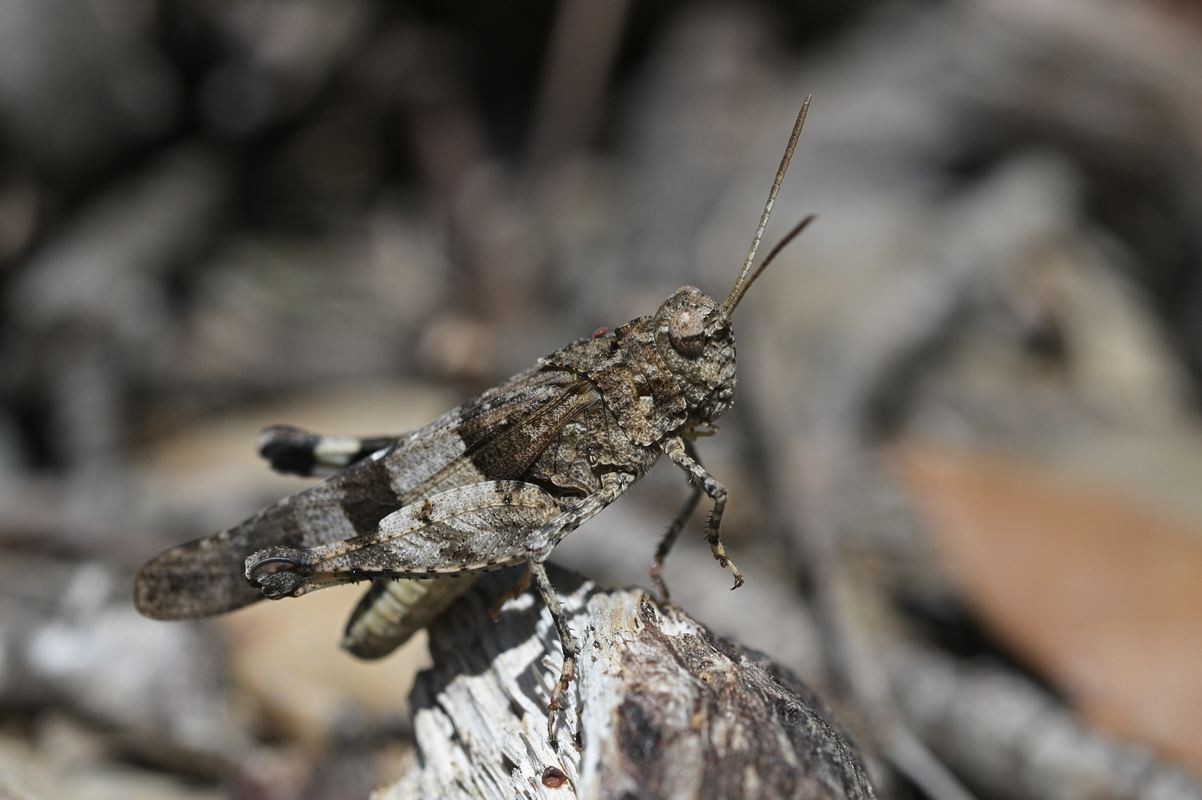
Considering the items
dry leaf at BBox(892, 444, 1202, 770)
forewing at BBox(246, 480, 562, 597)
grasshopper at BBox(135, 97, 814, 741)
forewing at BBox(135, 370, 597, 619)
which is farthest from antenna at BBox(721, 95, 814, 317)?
dry leaf at BBox(892, 444, 1202, 770)

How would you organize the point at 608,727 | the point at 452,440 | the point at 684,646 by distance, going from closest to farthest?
the point at 608,727 → the point at 684,646 → the point at 452,440

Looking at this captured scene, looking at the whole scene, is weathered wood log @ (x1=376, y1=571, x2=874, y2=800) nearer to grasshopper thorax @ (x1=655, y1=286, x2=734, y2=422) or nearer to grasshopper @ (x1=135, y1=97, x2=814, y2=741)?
grasshopper @ (x1=135, y1=97, x2=814, y2=741)

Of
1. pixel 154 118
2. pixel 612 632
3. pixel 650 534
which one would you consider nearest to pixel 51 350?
pixel 154 118

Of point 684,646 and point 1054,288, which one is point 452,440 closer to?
point 684,646

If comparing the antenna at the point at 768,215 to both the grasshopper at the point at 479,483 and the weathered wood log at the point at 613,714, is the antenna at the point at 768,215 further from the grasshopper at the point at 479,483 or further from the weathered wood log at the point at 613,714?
the weathered wood log at the point at 613,714

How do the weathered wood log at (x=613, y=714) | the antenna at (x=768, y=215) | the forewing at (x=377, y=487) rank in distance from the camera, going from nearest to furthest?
the weathered wood log at (x=613, y=714) < the antenna at (x=768, y=215) < the forewing at (x=377, y=487)

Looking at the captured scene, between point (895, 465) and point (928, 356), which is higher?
point (928, 356)

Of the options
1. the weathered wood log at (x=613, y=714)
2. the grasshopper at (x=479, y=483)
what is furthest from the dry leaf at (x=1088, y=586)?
the weathered wood log at (x=613, y=714)

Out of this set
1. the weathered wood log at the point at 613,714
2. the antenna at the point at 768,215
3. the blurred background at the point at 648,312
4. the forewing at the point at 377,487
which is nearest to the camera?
the weathered wood log at the point at 613,714
